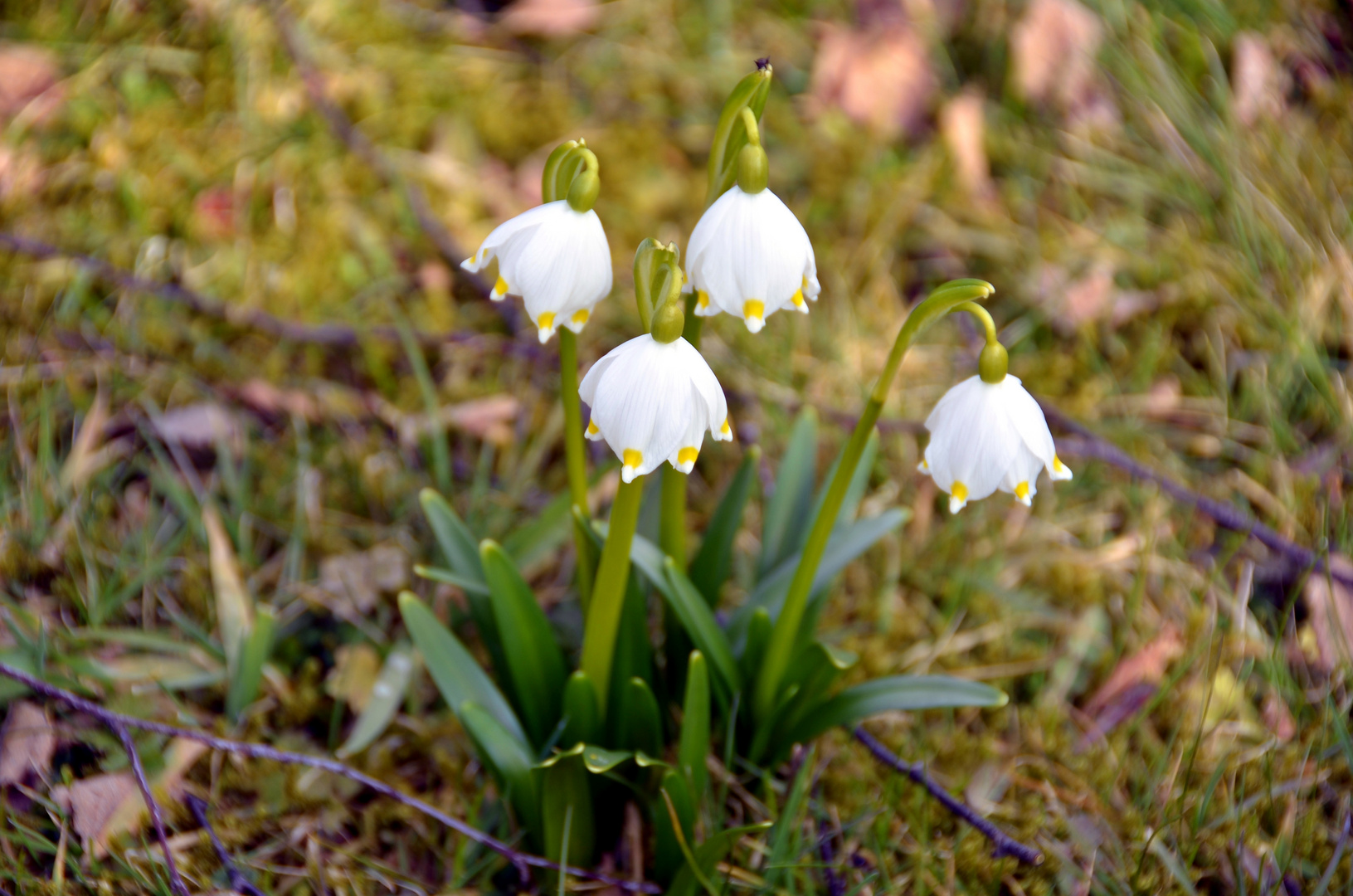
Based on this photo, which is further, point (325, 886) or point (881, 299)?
point (881, 299)

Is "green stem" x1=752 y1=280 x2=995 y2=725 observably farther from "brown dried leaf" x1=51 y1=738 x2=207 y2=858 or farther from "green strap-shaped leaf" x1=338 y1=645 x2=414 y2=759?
"brown dried leaf" x1=51 y1=738 x2=207 y2=858

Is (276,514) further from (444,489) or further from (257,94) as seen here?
(257,94)

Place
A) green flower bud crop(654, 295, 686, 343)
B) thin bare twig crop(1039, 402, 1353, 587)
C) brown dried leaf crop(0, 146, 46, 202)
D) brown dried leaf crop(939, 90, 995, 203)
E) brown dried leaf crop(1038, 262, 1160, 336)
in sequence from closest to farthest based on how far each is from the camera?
1. green flower bud crop(654, 295, 686, 343)
2. thin bare twig crop(1039, 402, 1353, 587)
3. brown dried leaf crop(0, 146, 46, 202)
4. brown dried leaf crop(1038, 262, 1160, 336)
5. brown dried leaf crop(939, 90, 995, 203)

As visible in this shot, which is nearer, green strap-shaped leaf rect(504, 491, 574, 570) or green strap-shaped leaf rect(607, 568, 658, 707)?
green strap-shaped leaf rect(607, 568, 658, 707)

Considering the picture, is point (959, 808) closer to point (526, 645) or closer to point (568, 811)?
point (568, 811)

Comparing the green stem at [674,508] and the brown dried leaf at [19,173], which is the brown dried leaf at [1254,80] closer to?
the green stem at [674,508]

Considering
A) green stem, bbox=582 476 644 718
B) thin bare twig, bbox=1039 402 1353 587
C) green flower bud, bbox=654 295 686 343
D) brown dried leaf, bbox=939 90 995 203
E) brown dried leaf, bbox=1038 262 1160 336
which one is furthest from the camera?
brown dried leaf, bbox=939 90 995 203

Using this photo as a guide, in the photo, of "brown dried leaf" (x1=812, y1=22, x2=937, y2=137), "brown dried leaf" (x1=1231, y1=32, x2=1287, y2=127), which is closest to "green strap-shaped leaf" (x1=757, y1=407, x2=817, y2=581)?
"brown dried leaf" (x1=812, y1=22, x2=937, y2=137)

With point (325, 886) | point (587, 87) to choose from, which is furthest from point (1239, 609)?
point (587, 87)

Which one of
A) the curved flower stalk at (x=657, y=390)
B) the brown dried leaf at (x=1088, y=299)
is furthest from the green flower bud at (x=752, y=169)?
the brown dried leaf at (x=1088, y=299)
